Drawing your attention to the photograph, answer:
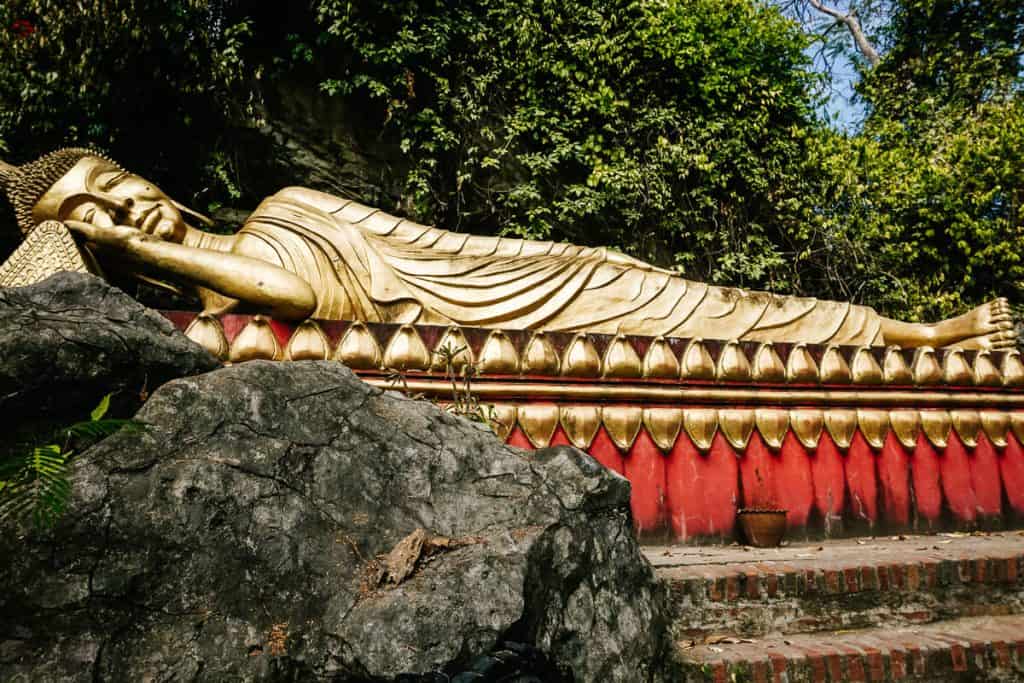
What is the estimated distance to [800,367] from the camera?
375 centimetres

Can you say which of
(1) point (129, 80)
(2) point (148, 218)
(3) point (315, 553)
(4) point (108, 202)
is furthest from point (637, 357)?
(1) point (129, 80)

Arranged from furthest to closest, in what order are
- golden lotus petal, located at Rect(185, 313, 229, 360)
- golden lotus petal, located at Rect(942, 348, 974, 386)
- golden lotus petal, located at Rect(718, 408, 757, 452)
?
golden lotus petal, located at Rect(942, 348, 974, 386) → golden lotus petal, located at Rect(718, 408, 757, 452) → golden lotus petal, located at Rect(185, 313, 229, 360)

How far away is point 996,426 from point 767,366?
1.24 meters

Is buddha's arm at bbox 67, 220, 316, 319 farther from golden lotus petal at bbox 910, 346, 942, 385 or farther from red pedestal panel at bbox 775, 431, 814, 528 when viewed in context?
golden lotus petal at bbox 910, 346, 942, 385

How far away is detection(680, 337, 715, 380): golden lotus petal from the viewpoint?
11.9 feet

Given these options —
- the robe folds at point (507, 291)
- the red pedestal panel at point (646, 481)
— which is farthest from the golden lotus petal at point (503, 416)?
the robe folds at point (507, 291)

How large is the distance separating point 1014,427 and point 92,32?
6.14 m

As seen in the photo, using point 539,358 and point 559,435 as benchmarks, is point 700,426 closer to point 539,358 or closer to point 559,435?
point 559,435

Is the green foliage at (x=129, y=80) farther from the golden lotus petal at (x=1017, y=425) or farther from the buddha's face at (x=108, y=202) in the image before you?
the golden lotus petal at (x=1017, y=425)

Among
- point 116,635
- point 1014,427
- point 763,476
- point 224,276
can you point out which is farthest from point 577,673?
point 1014,427

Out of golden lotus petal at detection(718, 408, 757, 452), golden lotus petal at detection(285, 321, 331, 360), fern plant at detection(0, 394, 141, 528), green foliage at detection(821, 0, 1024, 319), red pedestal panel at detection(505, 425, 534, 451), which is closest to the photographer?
fern plant at detection(0, 394, 141, 528)

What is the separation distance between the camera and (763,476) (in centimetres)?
363

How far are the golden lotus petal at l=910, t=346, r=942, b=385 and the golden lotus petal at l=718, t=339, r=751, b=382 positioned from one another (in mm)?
868

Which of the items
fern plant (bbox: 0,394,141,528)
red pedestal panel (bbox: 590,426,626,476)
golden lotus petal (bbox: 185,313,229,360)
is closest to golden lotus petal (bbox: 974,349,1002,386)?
red pedestal panel (bbox: 590,426,626,476)
